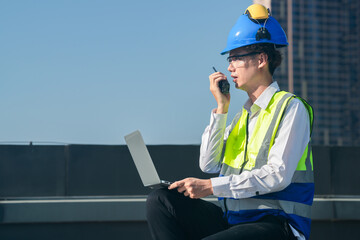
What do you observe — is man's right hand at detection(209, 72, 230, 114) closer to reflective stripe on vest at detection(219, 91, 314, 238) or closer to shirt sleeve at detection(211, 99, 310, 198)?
reflective stripe on vest at detection(219, 91, 314, 238)

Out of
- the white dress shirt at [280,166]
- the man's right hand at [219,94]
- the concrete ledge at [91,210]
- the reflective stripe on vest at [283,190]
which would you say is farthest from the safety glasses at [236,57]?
the concrete ledge at [91,210]

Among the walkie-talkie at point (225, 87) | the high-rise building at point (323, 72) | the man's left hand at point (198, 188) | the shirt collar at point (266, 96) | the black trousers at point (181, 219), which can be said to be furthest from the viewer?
the high-rise building at point (323, 72)

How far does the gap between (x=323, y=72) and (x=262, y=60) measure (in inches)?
5640

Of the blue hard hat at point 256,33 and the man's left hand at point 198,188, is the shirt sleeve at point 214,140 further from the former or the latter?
the man's left hand at point 198,188

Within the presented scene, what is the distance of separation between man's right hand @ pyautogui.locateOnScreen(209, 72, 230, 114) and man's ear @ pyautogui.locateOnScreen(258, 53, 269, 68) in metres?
0.29

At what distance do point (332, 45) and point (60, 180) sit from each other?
145 metres

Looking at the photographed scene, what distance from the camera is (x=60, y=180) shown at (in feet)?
19.2

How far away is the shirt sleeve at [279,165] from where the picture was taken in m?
2.71

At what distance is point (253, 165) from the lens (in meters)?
2.88

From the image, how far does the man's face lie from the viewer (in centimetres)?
319

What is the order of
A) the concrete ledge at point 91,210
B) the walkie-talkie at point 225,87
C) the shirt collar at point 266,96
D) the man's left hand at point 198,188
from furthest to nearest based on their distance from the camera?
the concrete ledge at point 91,210, the walkie-talkie at point 225,87, the shirt collar at point 266,96, the man's left hand at point 198,188

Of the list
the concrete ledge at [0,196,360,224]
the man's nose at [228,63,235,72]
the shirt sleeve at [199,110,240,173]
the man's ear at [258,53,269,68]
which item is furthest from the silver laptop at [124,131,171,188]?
the concrete ledge at [0,196,360,224]

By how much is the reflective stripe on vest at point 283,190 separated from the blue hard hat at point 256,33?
366 millimetres

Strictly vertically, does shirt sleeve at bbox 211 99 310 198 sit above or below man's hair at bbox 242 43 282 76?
below
